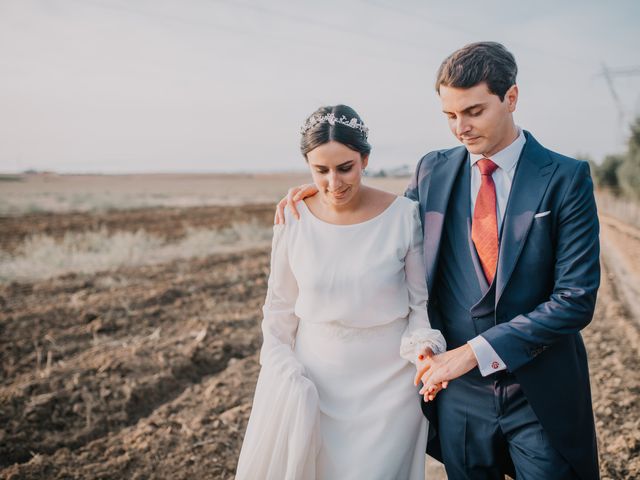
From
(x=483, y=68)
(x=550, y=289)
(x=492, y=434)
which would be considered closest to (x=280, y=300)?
(x=492, y=434)

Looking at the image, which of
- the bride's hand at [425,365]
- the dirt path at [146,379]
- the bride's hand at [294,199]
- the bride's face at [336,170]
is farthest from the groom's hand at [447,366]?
the dirt path at [146,379]

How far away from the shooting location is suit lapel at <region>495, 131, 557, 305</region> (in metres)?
2.09

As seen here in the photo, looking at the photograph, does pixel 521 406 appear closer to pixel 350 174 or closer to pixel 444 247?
pixel 444 247

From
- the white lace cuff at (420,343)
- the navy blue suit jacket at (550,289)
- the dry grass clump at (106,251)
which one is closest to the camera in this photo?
the navy blue suit jacket at (550,289)

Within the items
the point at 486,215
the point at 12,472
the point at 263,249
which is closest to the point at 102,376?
the point at 12,472

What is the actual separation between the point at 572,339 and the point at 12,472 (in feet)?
12.2

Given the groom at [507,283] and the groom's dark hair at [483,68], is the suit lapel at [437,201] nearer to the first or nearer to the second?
the groom at [507,283]

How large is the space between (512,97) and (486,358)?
1120 mm

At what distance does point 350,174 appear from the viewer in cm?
241

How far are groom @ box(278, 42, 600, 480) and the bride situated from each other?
19cm

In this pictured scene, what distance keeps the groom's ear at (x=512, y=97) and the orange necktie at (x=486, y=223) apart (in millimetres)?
246

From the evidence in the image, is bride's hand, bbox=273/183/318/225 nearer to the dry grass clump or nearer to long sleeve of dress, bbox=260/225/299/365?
long sleeve of dress, bbox=260/225/299/365

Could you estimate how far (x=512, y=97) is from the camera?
2154 mm

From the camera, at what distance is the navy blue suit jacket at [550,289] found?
6.51 feet
